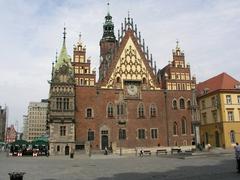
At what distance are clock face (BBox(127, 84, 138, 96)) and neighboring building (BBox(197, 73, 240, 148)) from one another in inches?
504

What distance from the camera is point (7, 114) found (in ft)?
545

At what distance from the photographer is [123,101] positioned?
173 ft

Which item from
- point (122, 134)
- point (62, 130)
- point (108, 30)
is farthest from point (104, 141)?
point (108, 30)

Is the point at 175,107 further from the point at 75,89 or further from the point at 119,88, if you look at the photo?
the point at 75,89

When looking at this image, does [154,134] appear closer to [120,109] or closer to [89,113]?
[120,109]

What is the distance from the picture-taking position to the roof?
171 feet

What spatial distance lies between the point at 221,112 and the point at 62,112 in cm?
2625

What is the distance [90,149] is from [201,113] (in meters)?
22.5

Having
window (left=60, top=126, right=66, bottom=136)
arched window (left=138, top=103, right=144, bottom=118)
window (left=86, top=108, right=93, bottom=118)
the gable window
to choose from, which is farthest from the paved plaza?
window (left=60, top=126, right=66, bottom=136)

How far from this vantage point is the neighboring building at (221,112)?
49344 mm

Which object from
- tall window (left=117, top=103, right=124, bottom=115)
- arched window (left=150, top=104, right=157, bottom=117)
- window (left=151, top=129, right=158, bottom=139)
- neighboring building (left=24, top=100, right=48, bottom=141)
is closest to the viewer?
tall window (left=117, top=103, right=124, bottom=115)

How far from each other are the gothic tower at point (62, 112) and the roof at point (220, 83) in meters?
24.8

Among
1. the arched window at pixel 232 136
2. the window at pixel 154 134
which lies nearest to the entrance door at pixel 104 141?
the window at pixel 154 134

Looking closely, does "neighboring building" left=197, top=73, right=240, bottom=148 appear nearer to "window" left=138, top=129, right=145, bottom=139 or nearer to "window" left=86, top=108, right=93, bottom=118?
"window" left=138, top=129, right=145, bottom=139
